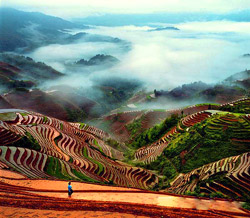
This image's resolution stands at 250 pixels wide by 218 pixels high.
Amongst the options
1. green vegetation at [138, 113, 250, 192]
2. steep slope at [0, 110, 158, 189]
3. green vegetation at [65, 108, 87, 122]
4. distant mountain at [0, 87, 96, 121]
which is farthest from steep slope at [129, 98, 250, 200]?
distant mountain at [0, 87, 96, 121]

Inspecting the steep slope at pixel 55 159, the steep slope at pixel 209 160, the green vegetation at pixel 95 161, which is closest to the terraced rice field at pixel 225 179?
the steep slope at pixel 209 160

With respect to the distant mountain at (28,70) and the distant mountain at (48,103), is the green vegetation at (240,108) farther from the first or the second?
the distant mountain at (28,70)

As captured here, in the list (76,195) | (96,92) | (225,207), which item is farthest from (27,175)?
(96,92)

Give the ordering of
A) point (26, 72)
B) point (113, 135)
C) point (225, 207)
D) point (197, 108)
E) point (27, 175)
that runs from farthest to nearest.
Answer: point (26, 72) → point (113, 135) → point (197, 108) → point (27, 175) → point (225, 207)

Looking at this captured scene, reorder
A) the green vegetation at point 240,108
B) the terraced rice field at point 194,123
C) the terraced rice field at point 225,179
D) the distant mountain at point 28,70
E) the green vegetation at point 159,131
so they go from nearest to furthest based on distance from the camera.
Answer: the terraced rice field at point 225,179, the terraced rice field at point 194,123, the green vegetation at point 240,108, the green vegetation at point 159,131, the distant mountain at point 28,70

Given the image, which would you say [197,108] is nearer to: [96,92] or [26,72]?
[96,92]

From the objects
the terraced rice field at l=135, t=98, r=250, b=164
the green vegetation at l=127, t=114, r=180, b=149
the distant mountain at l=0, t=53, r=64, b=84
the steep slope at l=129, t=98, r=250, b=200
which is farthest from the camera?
the distant mountain at l=0, t=53, r=64, b=84

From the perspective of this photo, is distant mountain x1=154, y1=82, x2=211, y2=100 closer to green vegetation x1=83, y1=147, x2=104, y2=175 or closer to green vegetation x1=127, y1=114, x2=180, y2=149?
green vegetation x1=127, y1=114, x2=180, y2=149

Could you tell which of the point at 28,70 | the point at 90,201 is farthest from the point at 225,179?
the point at 28,70
